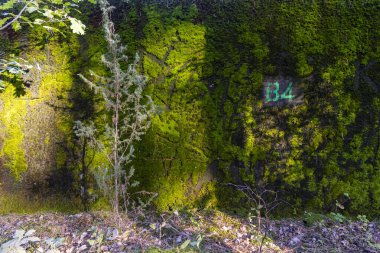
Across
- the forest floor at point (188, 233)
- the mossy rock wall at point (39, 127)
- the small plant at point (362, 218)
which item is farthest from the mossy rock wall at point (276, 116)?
the mossy rock wall at point (39, 127)

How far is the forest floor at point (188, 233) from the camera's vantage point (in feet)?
9.25

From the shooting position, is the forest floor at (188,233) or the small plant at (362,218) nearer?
the forest floor at (188,233)

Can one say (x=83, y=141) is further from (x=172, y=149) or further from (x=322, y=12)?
(x=322, y=12)

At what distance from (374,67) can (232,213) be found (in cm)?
268

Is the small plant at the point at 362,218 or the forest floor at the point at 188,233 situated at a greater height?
the small plant at the point at 362,218

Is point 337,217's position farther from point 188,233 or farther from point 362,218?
point 188,233

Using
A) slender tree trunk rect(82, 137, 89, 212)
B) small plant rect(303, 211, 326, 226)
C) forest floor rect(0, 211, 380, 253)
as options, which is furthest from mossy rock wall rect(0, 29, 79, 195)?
small plant rect(303, 211, 326, 226)

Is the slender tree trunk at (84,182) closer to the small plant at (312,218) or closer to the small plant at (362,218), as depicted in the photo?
the small plant at (312,218)

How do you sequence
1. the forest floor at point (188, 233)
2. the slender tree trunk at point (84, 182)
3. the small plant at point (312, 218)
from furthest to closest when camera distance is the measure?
the slender tree trunk at point (84, 182) → the small plant at point (312, 218) → the forest floor at point (188, 233)

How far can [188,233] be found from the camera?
3.13 metres

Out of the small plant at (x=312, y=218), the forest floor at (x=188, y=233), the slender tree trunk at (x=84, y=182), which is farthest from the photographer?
the slender tree trunk at (x=84, y=182)

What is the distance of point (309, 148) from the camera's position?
146 inches

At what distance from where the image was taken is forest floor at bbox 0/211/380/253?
2819 mm

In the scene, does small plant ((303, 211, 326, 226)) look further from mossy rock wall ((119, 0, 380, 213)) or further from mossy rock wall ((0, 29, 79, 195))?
mossy rock wall ((0, 29, 79, 195))
